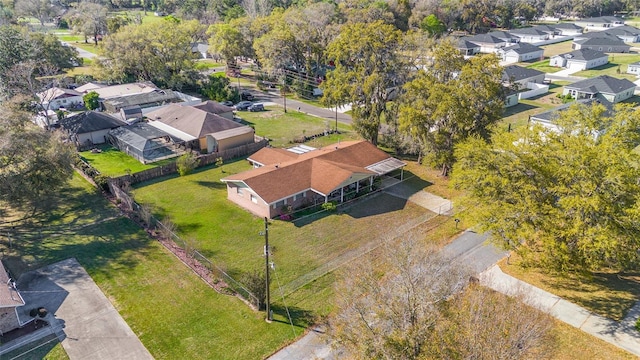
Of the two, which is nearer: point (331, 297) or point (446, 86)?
point (331, 297)

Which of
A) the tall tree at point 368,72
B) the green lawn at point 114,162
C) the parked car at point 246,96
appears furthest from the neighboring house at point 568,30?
the green lawn at point 114,162

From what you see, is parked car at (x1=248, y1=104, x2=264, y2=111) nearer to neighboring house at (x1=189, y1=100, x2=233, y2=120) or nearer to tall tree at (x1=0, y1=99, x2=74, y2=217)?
neighboring house at (x1=189, y1=100, x2=233, y2=120)

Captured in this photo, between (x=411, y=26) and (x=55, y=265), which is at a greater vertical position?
(x=411, y=26)

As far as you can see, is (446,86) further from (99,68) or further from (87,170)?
(99,68)

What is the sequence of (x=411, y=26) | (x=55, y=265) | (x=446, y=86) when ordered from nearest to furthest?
(x=55, y=265) < (x=446, y=86) < (x=411, y=26)

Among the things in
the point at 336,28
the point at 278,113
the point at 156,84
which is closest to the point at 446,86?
the point at 278,113

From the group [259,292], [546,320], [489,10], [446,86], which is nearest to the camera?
[546,320]

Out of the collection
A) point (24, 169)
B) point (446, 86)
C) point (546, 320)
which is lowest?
point (546, 320)

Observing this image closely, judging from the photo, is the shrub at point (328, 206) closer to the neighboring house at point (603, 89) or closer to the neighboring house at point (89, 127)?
the neighboring house at point (89, 127)
